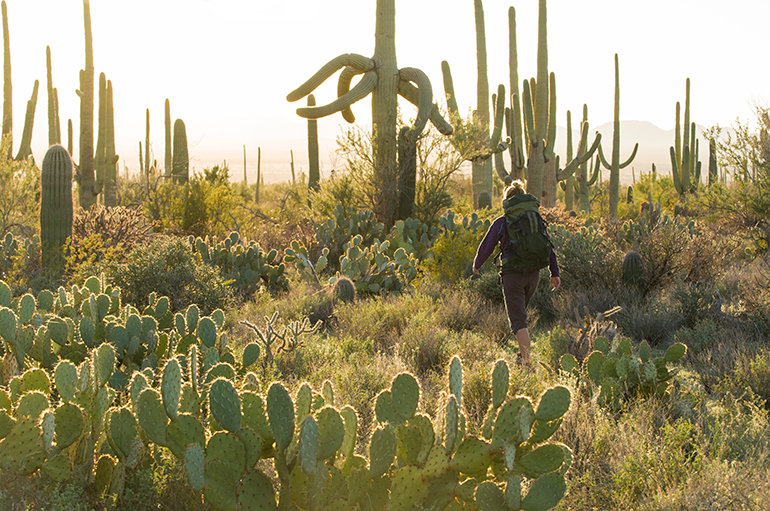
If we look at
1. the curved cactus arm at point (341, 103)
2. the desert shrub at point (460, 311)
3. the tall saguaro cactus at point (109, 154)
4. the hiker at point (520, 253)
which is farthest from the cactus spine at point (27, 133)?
the hiker at point (520, 253)

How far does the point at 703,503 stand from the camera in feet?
8.91

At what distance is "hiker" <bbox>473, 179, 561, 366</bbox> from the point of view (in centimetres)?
533

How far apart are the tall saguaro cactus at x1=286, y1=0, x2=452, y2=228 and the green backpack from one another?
7504 millimetres

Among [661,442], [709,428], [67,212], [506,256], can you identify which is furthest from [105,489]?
[67,212]

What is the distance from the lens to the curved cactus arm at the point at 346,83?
44.2 ft

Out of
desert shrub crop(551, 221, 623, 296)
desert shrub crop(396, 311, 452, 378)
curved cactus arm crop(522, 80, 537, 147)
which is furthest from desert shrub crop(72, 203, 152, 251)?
curved cactus arm crop(522, 80, 537, 147)

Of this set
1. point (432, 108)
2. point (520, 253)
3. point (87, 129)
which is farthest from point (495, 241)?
point (87, 129)

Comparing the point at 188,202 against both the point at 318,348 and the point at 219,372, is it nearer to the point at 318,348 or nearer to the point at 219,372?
the point at 318,348

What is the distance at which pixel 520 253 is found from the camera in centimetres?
536

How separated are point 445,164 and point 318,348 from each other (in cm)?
899

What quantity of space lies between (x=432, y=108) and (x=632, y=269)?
691 centimetres

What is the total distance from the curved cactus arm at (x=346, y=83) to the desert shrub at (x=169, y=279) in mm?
7050

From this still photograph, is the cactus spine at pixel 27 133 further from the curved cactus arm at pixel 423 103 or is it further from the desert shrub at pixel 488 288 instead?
the desert shrub at pixel 488 288

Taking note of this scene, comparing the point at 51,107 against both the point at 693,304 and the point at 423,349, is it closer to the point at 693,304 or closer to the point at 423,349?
the point at 423,349
